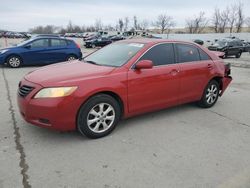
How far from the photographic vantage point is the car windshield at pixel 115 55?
188 inches

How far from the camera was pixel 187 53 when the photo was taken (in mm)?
5590

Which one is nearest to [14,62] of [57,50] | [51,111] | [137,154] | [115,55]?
[57,50]

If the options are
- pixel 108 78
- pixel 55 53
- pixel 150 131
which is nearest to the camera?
pixel 108 78

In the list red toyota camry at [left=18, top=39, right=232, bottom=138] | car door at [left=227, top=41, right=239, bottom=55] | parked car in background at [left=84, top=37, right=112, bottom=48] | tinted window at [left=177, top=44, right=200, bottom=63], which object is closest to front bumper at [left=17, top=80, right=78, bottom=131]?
red toyota camry at [left=18, top=39, right=232, bottom=138]

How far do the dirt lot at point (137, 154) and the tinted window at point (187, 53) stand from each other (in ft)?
3.82

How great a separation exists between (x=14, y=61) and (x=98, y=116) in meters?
9.65

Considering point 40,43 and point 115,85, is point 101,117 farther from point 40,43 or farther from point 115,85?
point 40,43

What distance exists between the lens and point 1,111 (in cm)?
560

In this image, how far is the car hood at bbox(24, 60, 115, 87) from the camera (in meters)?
4.03

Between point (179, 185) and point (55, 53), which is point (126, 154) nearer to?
point (179, 185)

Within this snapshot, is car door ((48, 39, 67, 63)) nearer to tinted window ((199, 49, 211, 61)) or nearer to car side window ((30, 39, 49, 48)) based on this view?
car side window ((30, 39, 49, 48))

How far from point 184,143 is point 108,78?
155cm

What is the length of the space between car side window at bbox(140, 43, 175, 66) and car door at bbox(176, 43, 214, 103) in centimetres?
20

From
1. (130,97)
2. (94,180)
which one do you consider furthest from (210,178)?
(130,97)
